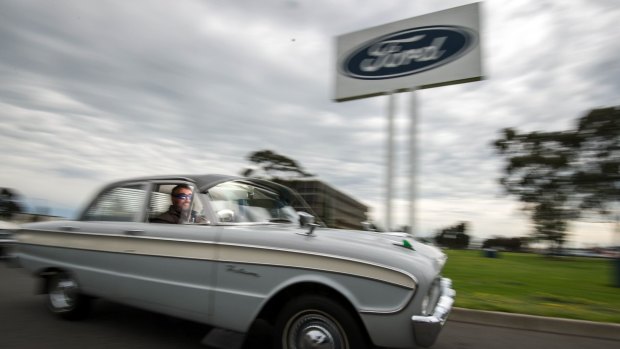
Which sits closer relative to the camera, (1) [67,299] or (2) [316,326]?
(2) [316,326]

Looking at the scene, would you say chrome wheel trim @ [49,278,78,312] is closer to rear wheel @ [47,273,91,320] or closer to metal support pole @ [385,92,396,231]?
rear wheel @ [47,273,91,320]

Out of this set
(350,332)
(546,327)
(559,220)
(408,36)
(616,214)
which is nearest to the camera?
(350,332)

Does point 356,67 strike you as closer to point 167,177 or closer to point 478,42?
point 478,42

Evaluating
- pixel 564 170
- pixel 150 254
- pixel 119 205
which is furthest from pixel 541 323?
pixel 564 170

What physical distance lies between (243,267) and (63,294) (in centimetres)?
283

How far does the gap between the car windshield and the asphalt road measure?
1255mm

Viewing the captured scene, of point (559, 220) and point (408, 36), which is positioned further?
point (559, 220)

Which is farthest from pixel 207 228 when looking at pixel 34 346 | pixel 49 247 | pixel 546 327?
pixel 546 327

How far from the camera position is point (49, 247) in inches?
199

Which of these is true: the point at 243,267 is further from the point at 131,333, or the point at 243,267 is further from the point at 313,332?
the point at 131,333

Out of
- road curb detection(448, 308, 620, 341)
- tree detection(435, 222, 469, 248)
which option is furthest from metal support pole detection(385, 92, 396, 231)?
tree detection(435, 222, 469, 248)

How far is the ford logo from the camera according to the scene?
1517 cm

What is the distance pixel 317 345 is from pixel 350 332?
291 mm

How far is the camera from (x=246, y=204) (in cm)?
412
